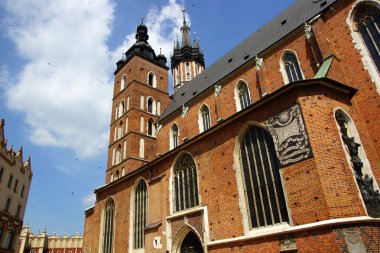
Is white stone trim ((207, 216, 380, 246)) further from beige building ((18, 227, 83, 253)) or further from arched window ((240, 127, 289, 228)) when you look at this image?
beige building ((18, 227, 83, 253))

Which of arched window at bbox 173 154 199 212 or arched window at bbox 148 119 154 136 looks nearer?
arched window at bbox 173 154 199 212

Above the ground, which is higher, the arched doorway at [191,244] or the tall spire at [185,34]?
the tall spire at [185,34]

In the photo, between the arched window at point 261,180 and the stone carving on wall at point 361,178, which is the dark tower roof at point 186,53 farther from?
the stone carving on wall at point 361,178

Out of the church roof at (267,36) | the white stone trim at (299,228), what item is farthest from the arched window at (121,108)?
the white stone trim at (299,228)

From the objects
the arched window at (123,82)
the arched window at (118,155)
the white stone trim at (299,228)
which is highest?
the arched window at (123,82)

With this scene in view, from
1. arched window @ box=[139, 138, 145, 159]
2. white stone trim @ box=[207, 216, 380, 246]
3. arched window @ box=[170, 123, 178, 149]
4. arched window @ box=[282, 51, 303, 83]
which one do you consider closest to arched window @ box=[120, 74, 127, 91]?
arched window @ box=[139, 138, 145, 159]

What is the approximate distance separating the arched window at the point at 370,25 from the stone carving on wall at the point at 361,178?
3750mm

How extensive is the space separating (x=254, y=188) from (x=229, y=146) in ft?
7.47

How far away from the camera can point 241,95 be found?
18.7 m

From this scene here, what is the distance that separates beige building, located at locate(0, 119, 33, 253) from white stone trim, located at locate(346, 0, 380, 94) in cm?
2716

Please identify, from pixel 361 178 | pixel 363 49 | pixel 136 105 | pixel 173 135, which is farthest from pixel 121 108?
pixel 361 178

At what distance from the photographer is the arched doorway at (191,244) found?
1330cm

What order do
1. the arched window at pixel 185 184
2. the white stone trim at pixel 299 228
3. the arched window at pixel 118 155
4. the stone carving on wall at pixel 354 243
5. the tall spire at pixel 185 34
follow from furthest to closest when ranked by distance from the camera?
the tall spire at pixel 185 34 < the arched window at pixel 118 155 < the arched window at pixel 185 184 < the white stone trim at pixel 299 228 < the stone carving on wall at pixel 354 243

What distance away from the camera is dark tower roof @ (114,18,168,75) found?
107 ft
